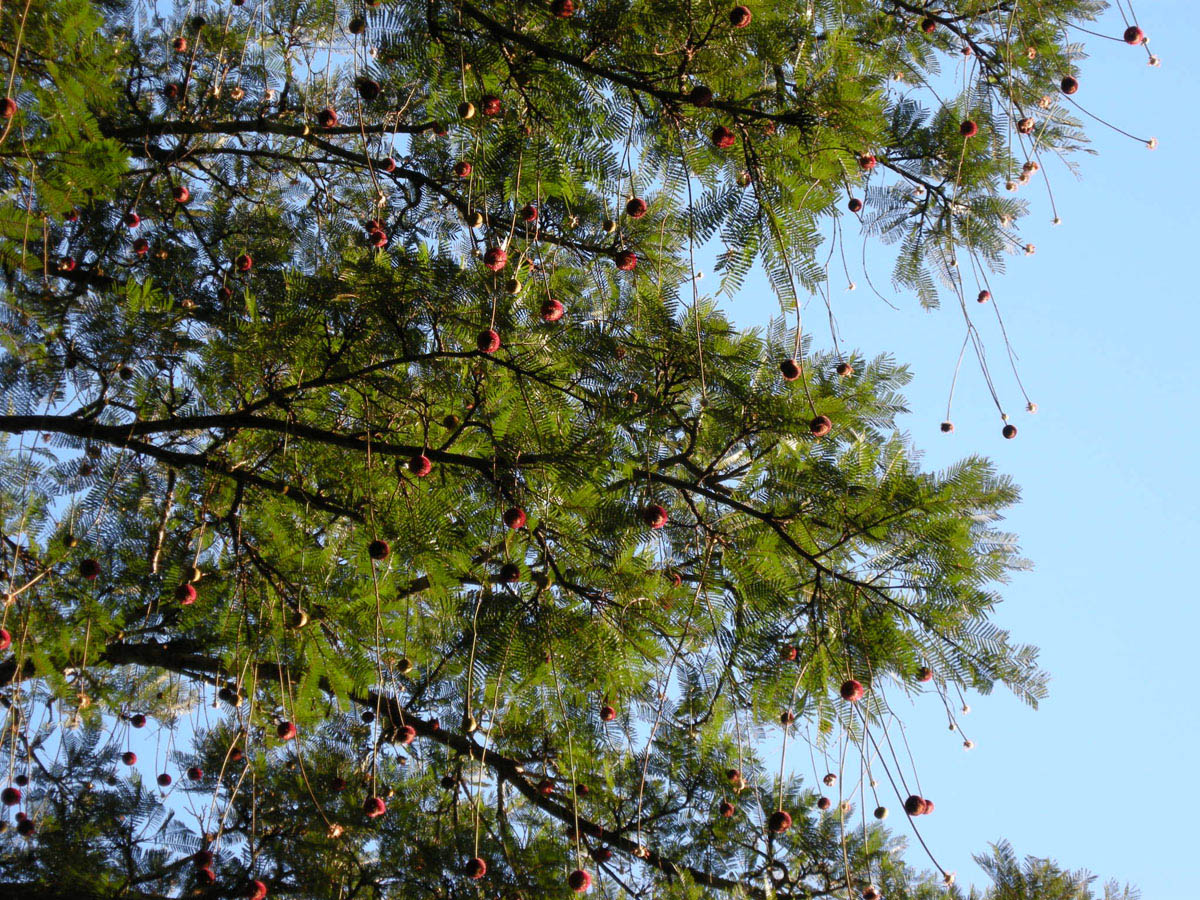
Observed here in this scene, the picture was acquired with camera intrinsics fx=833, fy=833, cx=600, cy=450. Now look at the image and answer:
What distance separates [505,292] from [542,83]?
1.99 feet

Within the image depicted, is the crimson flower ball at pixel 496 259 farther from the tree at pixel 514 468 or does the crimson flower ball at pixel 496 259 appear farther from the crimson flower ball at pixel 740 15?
the crimson flower ball at pixel 740 15

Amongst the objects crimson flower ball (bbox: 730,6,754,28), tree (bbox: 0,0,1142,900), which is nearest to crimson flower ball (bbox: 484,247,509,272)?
tree (bbox: 0,0,1142,900)

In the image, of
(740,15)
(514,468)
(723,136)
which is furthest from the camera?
(514,468)

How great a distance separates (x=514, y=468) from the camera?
8.54 feet

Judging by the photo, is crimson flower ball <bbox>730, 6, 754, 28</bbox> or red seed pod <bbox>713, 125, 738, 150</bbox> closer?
crimson flower ball <bbox>730, 6, 754, 28</bbox>

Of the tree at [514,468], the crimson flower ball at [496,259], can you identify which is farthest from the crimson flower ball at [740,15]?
the crimson flower ball at [496,259]

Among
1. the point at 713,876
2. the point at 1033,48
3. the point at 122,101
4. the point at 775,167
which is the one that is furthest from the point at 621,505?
the point at 122,101

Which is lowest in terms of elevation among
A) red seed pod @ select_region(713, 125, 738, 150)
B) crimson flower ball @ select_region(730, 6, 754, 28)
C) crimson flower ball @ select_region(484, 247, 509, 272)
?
crimson flower ball @ select_region(484, 247, 509, 272)

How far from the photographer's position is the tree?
241 centimetres

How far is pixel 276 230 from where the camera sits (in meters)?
4.15

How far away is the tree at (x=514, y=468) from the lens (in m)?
2.41

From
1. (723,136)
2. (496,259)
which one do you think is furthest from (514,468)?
(723,136)

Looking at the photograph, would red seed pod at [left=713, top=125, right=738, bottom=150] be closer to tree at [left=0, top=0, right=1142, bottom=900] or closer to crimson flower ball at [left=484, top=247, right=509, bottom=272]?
tree at [left=0, top=0, right=1142, bottom=900]

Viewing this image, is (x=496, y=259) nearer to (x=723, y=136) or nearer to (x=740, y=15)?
(x=723, y=136)
